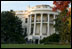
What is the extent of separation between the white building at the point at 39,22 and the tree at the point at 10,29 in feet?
13.8

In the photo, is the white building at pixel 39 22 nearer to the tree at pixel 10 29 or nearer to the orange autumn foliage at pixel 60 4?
the tree at pixel 10 29

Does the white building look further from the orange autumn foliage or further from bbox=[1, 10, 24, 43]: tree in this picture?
the orange autumn foliage

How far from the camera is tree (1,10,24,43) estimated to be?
38.3 metres

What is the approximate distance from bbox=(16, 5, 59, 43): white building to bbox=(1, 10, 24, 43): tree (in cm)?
420

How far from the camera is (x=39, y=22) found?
45.5 metres

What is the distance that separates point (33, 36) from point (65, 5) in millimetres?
34810

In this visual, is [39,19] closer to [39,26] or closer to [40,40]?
[39,26]

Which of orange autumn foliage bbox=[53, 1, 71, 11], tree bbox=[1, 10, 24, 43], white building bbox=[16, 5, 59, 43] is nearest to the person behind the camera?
orange autumn foliage bbox=[53, 1, 71, 11]

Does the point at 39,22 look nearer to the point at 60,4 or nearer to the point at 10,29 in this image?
the point at 10,29

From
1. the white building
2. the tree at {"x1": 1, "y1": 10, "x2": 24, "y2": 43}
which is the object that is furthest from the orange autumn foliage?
the white building

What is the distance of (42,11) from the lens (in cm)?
4569

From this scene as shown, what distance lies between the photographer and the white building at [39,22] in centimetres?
4428

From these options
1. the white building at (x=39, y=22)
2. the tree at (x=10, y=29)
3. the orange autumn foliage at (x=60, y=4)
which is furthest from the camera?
the white building at (x=39, y=22)

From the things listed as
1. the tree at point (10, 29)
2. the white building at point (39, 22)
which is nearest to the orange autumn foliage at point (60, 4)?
the tree at point (10, 29)
